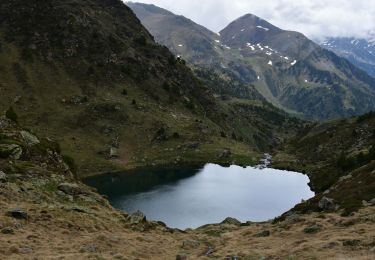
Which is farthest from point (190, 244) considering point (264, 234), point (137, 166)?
point (137, 166)

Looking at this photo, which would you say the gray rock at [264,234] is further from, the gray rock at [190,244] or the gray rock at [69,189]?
the gray rock at [69,189]

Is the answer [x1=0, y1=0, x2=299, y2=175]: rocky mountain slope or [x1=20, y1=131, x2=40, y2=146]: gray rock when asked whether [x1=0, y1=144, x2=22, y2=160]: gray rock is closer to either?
[x1=20, y1=131, x2=40, y2=146]: gray rock

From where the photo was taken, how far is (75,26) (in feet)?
579

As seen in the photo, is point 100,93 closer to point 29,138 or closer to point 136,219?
point 29,138

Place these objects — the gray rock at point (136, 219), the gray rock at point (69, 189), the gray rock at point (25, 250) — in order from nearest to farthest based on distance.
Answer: the gray rock at point (25, 250)
the gray rock at point (136, 219)
the gray rock at point (69, 189)

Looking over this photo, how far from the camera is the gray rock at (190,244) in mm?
44166

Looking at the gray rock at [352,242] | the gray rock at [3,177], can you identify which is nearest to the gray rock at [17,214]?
the gray rock at [3,177]

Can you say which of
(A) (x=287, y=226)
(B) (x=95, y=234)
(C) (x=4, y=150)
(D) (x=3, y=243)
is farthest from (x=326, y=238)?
(C) (x=4, y=150)

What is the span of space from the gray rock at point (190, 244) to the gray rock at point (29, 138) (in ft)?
96.6

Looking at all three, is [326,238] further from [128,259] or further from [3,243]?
[3,243]

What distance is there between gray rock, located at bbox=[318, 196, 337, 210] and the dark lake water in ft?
100

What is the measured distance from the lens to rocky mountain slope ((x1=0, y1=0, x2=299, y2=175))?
139 meters

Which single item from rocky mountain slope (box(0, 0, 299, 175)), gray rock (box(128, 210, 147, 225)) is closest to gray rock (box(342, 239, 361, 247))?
gray rock (box(128, 210, 147, 225))

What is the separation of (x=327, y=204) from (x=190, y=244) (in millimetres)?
16446
